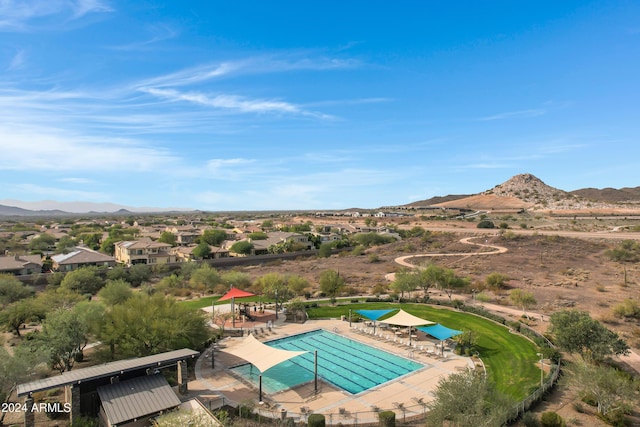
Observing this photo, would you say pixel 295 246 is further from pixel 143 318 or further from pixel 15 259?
pixel 143 318

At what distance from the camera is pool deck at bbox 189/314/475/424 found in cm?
1984

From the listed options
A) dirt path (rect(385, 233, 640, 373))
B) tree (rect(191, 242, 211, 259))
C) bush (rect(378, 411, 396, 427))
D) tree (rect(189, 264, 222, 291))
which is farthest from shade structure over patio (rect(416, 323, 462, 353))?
tree (rect(191, 242, 211, 259))

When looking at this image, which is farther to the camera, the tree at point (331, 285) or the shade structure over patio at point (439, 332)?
the tree at point (331, 285)

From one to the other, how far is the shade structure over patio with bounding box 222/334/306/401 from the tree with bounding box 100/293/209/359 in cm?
395

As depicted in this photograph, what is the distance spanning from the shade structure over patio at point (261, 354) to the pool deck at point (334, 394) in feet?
5.34

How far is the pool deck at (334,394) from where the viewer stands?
19.8 m

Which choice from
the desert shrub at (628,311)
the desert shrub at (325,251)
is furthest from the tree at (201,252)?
the desert shrub at (628,311)

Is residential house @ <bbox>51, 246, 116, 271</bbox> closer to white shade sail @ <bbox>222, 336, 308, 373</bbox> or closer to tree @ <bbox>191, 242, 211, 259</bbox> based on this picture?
tree @ <bbox>191, 242, 211, 259</bbox>

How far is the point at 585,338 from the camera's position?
25125 mm

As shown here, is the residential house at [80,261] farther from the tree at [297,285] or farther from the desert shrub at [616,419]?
the desert shrub at [616,419]

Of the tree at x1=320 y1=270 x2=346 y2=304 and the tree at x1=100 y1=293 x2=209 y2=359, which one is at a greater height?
the tree at x1=100 y1=293 x2=209 y2=359

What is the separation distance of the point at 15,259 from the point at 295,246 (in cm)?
5147

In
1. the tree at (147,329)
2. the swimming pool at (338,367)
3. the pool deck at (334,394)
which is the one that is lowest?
the swimming pool at (338,367)

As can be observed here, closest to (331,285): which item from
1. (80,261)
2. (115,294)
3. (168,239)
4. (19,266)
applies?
(115,294)
